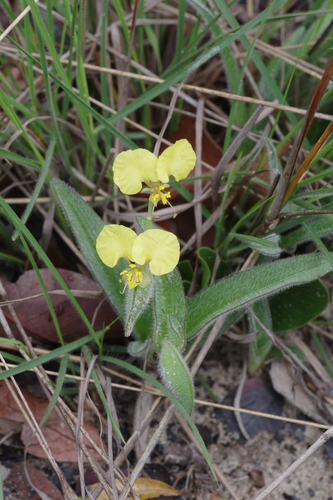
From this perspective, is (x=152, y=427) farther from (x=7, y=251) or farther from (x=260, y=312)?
(x=7, y=251)

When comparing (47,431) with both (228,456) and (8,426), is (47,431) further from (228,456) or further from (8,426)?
(228,456)

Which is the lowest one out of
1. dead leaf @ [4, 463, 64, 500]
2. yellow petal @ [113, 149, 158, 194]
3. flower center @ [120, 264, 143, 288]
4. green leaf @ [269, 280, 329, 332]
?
dead leaf @ [4, 463, 64, 500]

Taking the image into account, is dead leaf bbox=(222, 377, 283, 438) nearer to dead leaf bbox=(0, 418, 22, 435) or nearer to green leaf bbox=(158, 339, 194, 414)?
green leaf bbox=(158, 339, 194, 414)

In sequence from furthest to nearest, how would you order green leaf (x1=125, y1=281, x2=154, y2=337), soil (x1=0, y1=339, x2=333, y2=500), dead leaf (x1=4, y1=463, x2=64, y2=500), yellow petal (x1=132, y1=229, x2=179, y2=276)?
soil (x1=0, y1=339, x2=333, y2=500) < dead leaf (x1=4, y1=463, x2=64, y2=500) < green leaf (x1=125, y1=281, x2=154, y2=337) < yellow petal (x1=132, y1=229, x2=179, y2=276)

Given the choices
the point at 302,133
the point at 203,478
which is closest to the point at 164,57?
the point at 302,133

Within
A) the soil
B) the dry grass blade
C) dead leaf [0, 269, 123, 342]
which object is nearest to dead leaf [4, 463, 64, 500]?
the soil

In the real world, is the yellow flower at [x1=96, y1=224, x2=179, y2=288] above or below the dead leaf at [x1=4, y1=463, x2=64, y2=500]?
above

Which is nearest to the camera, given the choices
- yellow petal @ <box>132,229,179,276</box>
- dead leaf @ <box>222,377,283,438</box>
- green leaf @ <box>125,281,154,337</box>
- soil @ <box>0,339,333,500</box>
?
yellow petal @ <box>132,229,179,276</box>
